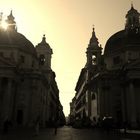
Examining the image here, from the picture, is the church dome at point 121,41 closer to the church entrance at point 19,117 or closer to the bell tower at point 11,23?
the bell tower at point 11,23

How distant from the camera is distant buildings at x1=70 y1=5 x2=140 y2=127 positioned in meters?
49.2

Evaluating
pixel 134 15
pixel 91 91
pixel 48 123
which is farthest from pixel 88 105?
pixel 134 15

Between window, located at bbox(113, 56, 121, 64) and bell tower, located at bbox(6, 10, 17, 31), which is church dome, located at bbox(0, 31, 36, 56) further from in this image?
window, located at bbox(113, 56, 121, 64)

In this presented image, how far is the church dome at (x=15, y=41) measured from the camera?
56.0 meters

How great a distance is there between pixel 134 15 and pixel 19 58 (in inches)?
1053

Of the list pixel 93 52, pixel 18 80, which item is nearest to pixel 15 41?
pixel 18 80

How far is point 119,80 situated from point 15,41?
21.1 m

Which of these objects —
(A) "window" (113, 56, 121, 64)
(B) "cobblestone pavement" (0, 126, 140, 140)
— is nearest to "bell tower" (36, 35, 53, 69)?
(A) "window" (113, 56, 121, 64)

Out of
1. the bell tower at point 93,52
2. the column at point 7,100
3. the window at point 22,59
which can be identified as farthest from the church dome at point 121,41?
the column at point 7,100

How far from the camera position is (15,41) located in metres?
56.8

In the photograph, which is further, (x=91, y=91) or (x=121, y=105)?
(x=91, y=91)

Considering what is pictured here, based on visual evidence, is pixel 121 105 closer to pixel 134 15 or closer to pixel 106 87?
pixel 106 87

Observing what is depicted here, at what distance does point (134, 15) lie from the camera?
6444cm

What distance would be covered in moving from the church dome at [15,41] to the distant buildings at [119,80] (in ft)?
49.1
